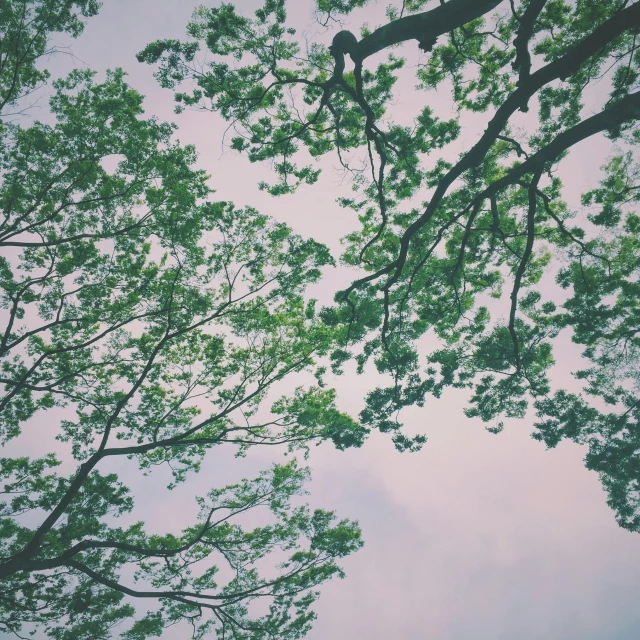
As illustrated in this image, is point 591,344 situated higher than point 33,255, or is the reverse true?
point 33,255

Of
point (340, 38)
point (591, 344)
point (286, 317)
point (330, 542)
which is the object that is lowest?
point (330, 542)

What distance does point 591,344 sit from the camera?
9875mm

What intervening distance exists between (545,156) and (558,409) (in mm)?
6831

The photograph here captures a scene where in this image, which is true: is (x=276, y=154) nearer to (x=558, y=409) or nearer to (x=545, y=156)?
(x=545, y=156)

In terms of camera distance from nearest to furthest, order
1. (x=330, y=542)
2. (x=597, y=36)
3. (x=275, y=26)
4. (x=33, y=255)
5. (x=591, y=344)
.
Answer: (x=597, y=36) → (x=275, y=26) → (x=33, y=255) → (x=591, y=344) → (x=330, y=542)

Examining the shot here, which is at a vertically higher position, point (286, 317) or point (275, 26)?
point (275, 26)

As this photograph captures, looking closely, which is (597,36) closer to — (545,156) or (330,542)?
(545,156)

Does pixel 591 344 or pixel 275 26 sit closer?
pixel 275 26

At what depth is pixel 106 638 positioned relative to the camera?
9.90 m

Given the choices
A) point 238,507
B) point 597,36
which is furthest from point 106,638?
point 597,36

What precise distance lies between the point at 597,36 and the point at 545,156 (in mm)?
1349

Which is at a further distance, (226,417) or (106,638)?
(226,417)

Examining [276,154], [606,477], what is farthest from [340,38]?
[606,477]

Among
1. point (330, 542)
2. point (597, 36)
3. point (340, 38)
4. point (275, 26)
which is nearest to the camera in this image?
point (597, 36)
